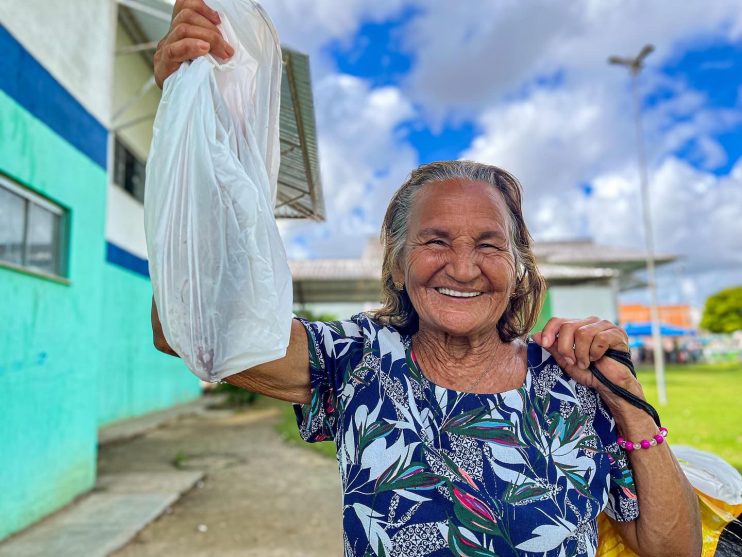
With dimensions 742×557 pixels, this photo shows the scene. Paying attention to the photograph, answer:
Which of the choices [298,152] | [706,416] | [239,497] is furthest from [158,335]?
[706,416]

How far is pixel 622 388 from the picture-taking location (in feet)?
4.37

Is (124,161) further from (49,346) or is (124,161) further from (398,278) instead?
(398,278)

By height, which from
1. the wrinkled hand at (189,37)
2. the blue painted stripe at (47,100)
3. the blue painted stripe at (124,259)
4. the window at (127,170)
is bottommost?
the wrinkled hand at (189,37)

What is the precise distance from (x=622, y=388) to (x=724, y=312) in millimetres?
50421

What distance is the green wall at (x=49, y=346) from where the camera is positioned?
414 centimetres

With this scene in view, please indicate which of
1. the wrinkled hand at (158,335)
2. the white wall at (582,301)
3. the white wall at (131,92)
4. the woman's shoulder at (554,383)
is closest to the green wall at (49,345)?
the wrinkled hand at (158,335)

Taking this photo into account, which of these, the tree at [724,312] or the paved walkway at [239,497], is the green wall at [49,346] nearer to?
the paved walkway at [239,497]

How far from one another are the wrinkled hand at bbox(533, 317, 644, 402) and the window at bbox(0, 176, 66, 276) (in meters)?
4.30

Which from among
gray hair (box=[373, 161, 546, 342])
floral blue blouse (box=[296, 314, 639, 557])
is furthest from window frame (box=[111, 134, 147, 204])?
floral blue blouse (box=[296, 314, 639, 557])

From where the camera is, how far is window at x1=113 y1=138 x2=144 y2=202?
34.7ft

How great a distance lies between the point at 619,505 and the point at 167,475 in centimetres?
606

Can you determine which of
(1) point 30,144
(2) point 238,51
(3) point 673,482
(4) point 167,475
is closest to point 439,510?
(3) point 673,482

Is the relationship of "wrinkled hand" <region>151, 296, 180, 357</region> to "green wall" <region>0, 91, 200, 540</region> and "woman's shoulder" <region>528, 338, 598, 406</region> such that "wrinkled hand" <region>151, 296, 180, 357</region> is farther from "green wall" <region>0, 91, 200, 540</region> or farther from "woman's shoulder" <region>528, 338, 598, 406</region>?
"green wall" <region>0, 91, 200, 540</region>

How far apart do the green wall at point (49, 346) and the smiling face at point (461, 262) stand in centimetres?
382
